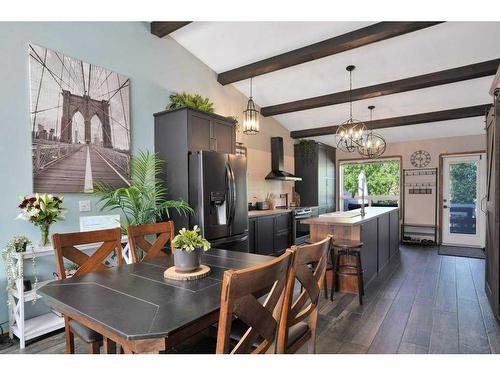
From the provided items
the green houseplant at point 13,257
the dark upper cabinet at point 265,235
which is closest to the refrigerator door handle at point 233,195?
the dark upper cabinet at point 265,235

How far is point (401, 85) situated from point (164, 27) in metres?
3.62

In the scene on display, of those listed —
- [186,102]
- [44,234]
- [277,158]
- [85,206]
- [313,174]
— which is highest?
[186,102]

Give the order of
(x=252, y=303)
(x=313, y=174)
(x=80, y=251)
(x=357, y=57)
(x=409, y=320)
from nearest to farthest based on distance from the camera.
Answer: (x=252, y=303)
(x=80, y=251)
(x=409, y=320)
(x=357, y=57)
(x=313, y=174)

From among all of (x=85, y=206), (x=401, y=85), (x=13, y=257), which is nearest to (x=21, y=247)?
(x=13, y=257)

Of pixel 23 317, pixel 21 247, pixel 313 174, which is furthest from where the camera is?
pixel 313 174

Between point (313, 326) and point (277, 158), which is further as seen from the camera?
point (277, 158)

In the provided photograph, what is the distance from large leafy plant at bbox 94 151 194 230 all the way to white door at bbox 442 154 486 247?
614 centimetres

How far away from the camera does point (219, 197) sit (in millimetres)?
3604

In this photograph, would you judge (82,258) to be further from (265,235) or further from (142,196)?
(265,235)

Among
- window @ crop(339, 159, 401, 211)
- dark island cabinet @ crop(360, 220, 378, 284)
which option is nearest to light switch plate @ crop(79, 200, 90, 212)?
dark island cabinet @ crop(360, 220, 378, 284)

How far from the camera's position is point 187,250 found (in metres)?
1.65

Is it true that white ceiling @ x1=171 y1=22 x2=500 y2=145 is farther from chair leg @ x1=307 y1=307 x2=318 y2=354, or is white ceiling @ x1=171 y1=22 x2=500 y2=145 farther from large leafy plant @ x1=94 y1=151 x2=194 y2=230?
chair leg @ x1=307 y1=307 x2=318 y2=354
